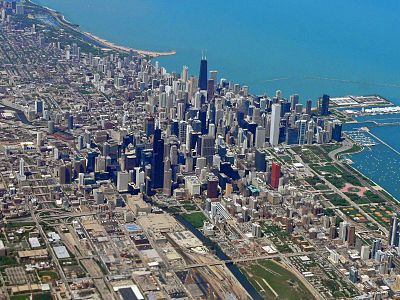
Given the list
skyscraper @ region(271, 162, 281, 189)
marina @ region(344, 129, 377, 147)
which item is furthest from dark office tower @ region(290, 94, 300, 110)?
skyscraper @ region(271, 162, 281, 189)

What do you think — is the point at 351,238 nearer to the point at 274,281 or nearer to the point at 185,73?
the point at 274,281

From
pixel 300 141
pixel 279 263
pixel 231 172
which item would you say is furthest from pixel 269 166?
pixel 279 263

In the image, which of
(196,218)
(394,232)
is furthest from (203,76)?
(394,232)

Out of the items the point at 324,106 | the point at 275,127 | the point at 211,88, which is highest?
the point at 211,88

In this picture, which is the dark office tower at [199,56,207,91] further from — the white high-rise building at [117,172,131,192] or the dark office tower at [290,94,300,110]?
the white high-rise building at [117,172,131,192]

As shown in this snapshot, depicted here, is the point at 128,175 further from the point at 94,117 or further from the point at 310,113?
the point at 310,113

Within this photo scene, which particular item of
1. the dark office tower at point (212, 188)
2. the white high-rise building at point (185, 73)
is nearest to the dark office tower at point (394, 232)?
the dark office tower at point (212, 188)

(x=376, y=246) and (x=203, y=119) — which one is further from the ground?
(x=203, y=119)
